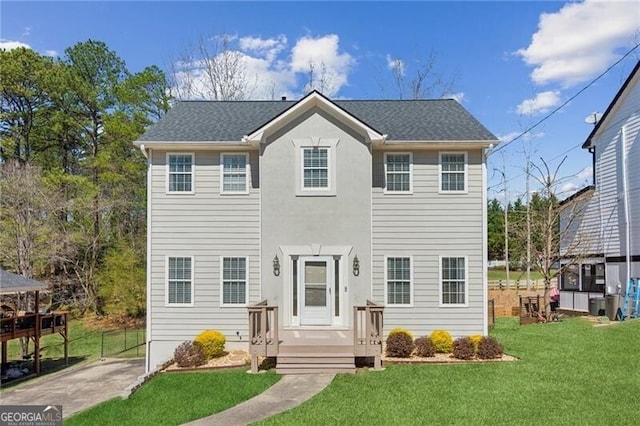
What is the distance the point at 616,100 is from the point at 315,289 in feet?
50.3

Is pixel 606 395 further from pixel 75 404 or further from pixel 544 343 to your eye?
pixel 75 404

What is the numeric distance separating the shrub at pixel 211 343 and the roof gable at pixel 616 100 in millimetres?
18189

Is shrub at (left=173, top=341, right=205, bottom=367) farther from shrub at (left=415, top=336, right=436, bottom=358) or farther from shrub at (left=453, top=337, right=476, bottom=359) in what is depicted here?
shrub at (left=453, top=337, right=476, bottom=359)

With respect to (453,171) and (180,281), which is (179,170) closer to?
(180,281)

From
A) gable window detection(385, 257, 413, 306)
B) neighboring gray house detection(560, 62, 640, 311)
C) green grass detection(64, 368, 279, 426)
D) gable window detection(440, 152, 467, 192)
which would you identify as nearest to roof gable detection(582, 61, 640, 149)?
neighboring gray house detection(560, 62, 640, 311)

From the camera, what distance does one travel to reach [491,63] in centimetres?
2106

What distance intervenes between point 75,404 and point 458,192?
11.2m

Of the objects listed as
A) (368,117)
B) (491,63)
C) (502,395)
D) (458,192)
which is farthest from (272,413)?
(491,63)

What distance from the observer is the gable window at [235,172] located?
1301cm

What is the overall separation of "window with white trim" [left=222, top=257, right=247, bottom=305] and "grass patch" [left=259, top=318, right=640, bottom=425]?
443 centimetres

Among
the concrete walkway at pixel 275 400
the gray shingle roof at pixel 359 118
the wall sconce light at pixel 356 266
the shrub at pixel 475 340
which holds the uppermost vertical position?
the gray shingle roof at pixel 359 118

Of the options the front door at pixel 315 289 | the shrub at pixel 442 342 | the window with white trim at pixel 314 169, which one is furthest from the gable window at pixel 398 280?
the window with white trim at pixel 314 169

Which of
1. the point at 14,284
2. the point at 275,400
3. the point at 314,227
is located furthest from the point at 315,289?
the point at 14,284

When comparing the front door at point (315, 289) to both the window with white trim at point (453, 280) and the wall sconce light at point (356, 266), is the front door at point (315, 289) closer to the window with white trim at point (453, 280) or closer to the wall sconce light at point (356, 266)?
the wall sconce light at point (356, 266)
